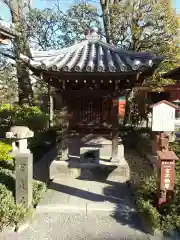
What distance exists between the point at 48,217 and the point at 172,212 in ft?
7.78

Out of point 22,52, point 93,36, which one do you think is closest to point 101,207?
point 93,36

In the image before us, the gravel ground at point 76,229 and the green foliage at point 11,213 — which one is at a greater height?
the green foliage at point 11,213

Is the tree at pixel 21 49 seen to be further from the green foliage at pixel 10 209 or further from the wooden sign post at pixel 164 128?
the wooden sign post at pixel 164 128

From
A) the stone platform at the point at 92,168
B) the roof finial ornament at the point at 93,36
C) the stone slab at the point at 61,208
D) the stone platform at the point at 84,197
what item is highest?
the roof finial ornament at the point at 93,36

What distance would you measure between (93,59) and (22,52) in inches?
363

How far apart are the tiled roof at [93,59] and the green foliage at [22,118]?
6.50 m

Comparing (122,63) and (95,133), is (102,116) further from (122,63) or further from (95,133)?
(122,63)

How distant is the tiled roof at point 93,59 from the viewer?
6.00 meters

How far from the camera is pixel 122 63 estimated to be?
6402mm

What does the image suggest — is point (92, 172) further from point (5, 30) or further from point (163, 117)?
point (5, 30)

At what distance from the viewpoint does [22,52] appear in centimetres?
1462

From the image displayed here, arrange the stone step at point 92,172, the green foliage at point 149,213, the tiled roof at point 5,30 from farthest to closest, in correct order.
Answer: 1. the stone step at point 92,172
2. the tiled roof at point 5,30
3. the green foliage at point 149,213

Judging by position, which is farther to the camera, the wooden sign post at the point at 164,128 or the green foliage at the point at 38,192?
the green foliage at the point at 38,192

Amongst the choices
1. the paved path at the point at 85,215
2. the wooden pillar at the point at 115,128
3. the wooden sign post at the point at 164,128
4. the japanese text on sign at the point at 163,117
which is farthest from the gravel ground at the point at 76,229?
the wooden pillar at the point at 115,128
